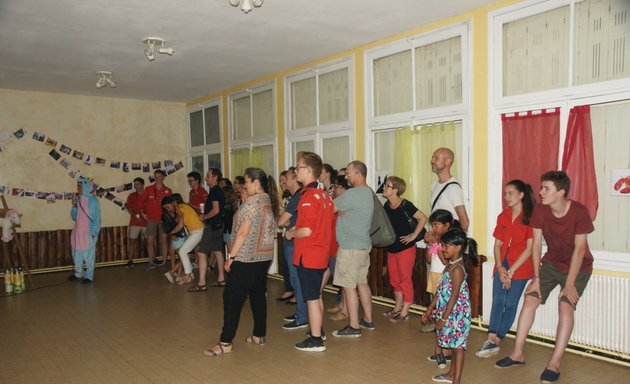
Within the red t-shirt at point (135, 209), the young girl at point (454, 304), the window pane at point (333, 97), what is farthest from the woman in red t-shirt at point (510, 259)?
the red t-shirt at point (135, 209)

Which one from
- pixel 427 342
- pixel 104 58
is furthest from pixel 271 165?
pixel 427 342

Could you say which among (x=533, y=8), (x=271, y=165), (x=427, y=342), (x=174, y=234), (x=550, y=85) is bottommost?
(x=427, y=342)

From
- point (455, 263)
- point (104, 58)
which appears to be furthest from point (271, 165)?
point (455, 263)

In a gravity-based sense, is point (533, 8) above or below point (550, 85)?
above

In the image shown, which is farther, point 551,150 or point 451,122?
point 451,122

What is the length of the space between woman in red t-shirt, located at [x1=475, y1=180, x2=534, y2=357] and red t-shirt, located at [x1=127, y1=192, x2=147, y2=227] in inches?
276

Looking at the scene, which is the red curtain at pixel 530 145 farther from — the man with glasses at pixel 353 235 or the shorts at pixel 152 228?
the shorts at pixel 152 228

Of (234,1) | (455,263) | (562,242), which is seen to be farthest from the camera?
(234,1)

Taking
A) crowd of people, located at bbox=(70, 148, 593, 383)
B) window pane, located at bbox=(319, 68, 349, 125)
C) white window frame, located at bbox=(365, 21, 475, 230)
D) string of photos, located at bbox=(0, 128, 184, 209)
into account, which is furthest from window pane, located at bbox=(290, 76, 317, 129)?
string of photos, located at bbox=(0, 128, 184, 209)

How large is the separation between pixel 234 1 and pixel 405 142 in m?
2.57

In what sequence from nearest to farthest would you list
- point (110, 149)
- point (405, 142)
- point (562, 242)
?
1. point (562, 242)
2. point (405, 142)
3. point (110, 149)

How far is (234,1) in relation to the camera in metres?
4.30

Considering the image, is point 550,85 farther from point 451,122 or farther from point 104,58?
point 104,58

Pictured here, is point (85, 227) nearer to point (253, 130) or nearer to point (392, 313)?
point (253, 130)
